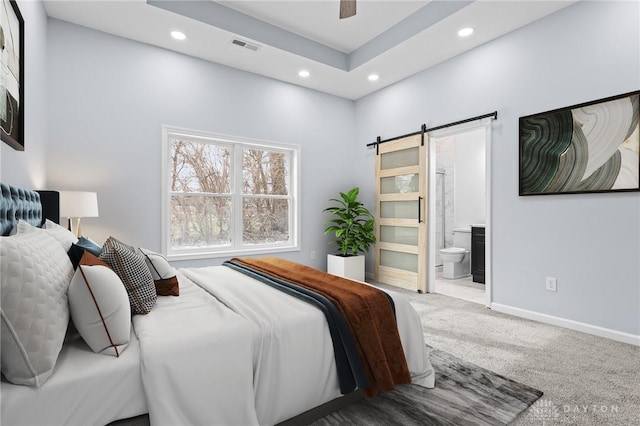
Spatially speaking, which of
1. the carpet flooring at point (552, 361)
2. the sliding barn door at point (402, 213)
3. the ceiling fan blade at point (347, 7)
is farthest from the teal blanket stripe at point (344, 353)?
the sliding barn door at point (402, 213)

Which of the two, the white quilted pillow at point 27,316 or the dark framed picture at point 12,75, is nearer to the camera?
the white quilted pillow at point 27,316

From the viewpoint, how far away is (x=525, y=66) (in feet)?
10.9

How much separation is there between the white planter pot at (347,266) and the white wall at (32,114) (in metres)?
3.47

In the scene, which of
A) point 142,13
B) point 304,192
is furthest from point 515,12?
point 142,13

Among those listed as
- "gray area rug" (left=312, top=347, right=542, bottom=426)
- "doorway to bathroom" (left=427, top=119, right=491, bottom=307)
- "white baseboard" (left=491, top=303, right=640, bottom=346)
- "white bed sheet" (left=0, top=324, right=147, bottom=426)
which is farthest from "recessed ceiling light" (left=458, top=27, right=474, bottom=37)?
"white bed sheet" (left=0, top=324, right=147, bottom=426)

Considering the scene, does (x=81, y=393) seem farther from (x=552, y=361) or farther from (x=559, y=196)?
(x=559, y=196)

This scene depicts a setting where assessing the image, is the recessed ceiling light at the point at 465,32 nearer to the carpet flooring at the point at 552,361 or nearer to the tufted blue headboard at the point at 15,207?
the carpet flooring at the point at 552,361

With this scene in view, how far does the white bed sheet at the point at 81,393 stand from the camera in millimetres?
982

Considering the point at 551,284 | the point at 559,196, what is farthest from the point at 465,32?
the point at 551,284

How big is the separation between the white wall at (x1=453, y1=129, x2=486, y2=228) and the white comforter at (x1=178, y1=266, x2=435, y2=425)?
179 inches

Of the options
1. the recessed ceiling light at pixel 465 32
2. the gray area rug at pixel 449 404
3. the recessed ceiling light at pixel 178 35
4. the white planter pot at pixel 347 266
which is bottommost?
the gray area rug at pixel 449 404

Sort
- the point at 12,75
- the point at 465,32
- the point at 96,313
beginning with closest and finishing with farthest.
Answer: the point at 96,313 → the point at 12,75 → the point at 465,32

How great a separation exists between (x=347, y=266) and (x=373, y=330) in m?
3.07

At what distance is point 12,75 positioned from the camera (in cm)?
193
